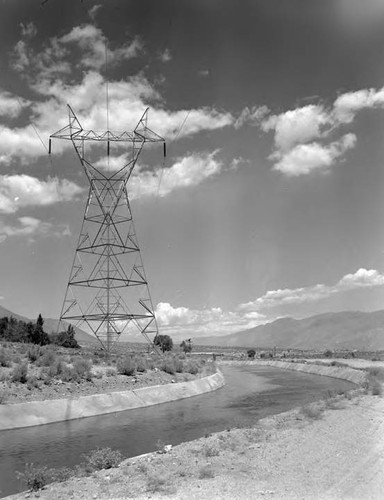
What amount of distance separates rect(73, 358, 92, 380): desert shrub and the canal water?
18.3 feet

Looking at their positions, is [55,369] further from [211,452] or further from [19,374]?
[211,452]

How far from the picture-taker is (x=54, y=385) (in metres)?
38.3

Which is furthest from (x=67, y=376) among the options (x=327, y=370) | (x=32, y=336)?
(x=32, y=336)

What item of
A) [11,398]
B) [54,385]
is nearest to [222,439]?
[11,398]

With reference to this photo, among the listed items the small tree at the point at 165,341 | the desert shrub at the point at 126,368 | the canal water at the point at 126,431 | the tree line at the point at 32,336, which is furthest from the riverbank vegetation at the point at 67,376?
the small tree at the point at 165,341

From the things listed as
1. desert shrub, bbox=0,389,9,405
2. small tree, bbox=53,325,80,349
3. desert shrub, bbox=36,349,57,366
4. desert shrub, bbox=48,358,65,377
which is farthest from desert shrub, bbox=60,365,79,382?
small tree, bbox=53,325,80,349

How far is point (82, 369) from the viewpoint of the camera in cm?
4312

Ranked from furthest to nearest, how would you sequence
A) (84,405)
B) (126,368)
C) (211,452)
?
(126,368) < (84,405) < (211,452)

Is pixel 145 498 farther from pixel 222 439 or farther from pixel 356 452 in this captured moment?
pixel 222 439

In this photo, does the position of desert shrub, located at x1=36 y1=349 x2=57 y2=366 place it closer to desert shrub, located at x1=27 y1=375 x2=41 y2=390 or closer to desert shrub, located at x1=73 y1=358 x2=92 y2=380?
desert shrub, located at x1=73 y1=358 x2=92 y2=380

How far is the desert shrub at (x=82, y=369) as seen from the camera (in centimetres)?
Result: 4238

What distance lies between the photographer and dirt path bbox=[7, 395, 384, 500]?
13875 mm

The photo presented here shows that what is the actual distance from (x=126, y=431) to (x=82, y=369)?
14006 mm

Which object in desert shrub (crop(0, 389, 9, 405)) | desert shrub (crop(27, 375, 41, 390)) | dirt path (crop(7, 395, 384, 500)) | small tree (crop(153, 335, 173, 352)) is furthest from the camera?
small tree (crop(153, 335, 173, 352))
